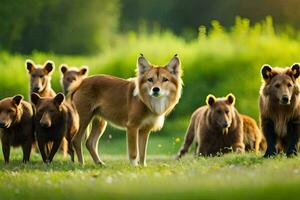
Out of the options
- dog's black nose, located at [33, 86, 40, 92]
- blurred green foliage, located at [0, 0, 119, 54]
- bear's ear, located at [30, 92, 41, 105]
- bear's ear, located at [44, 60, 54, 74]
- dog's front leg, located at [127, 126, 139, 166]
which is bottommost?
dog's front leg, located at [127, 126, 139, 166]

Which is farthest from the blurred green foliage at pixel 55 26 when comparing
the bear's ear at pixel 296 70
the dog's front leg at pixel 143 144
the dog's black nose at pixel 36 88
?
the bear's ear at pixel 296 70

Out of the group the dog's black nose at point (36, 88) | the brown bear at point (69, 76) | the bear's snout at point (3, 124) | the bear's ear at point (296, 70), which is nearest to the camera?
the bear's ear at point (296, 70)

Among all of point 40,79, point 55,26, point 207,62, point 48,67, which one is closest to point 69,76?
point 48,67

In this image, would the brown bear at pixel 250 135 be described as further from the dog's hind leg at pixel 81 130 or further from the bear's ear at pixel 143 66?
the bear's ear at pixel 143 66

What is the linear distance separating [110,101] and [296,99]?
294cm

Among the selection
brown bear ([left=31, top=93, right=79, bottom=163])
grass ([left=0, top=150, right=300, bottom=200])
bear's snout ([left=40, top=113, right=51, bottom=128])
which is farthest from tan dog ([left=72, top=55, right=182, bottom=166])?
bear's snout ([left=40, top=113, right=51, bottom=128])

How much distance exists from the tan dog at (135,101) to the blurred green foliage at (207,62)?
7.88 meters

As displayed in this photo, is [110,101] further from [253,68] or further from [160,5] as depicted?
[160,5]

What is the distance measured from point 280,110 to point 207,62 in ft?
38.2

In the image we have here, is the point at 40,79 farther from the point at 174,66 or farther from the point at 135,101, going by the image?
the point at 174,66

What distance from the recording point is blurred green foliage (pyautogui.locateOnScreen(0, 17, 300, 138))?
76.5 ft

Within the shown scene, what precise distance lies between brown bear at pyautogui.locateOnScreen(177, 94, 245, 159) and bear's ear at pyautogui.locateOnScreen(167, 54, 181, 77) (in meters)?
1.58

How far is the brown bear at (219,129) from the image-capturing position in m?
15.1

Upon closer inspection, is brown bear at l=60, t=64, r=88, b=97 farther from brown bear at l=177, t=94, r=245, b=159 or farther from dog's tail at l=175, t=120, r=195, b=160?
brown bear at l=177, t=94, r=245, b=159
